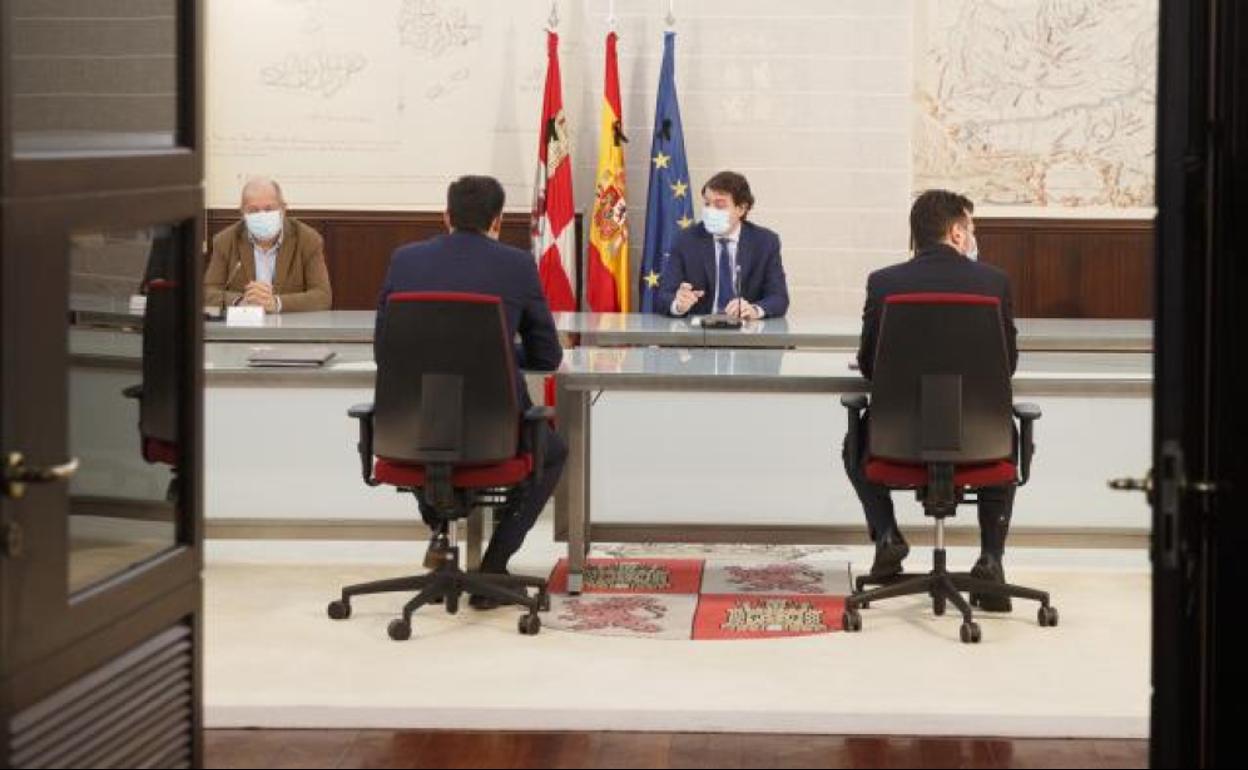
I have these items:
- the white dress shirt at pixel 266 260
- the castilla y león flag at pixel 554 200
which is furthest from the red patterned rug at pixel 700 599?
the castilla y león flag at pixel 554 200

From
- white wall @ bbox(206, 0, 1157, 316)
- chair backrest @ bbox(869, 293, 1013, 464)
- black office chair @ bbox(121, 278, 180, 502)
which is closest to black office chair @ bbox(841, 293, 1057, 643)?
chair backrest @ bbox(869, 293, 1013, 464)

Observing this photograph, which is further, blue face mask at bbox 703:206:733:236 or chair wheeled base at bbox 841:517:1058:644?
blue face mask at bbox 703:206:733:236

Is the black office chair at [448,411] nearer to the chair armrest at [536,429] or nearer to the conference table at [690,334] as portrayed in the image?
the chair armrest at [536,429]

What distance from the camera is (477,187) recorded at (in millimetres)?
7012

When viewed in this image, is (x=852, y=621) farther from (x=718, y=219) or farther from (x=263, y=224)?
(x=263, y=224)

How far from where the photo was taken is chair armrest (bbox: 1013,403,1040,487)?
6.92m

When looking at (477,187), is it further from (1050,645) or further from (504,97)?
(504,97)

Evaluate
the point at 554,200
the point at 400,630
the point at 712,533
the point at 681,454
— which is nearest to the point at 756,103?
the point at 554,200

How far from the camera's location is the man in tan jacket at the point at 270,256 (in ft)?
28.7

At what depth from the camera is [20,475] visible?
362 cm

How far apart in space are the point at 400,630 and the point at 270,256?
8.64ft

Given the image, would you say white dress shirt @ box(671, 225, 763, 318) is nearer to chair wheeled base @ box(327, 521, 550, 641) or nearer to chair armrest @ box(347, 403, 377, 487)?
chair wheeled base @ box(327, 521, 550, 641)

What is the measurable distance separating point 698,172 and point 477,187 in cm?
445

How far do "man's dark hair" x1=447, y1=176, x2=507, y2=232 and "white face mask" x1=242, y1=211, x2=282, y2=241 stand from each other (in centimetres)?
183
